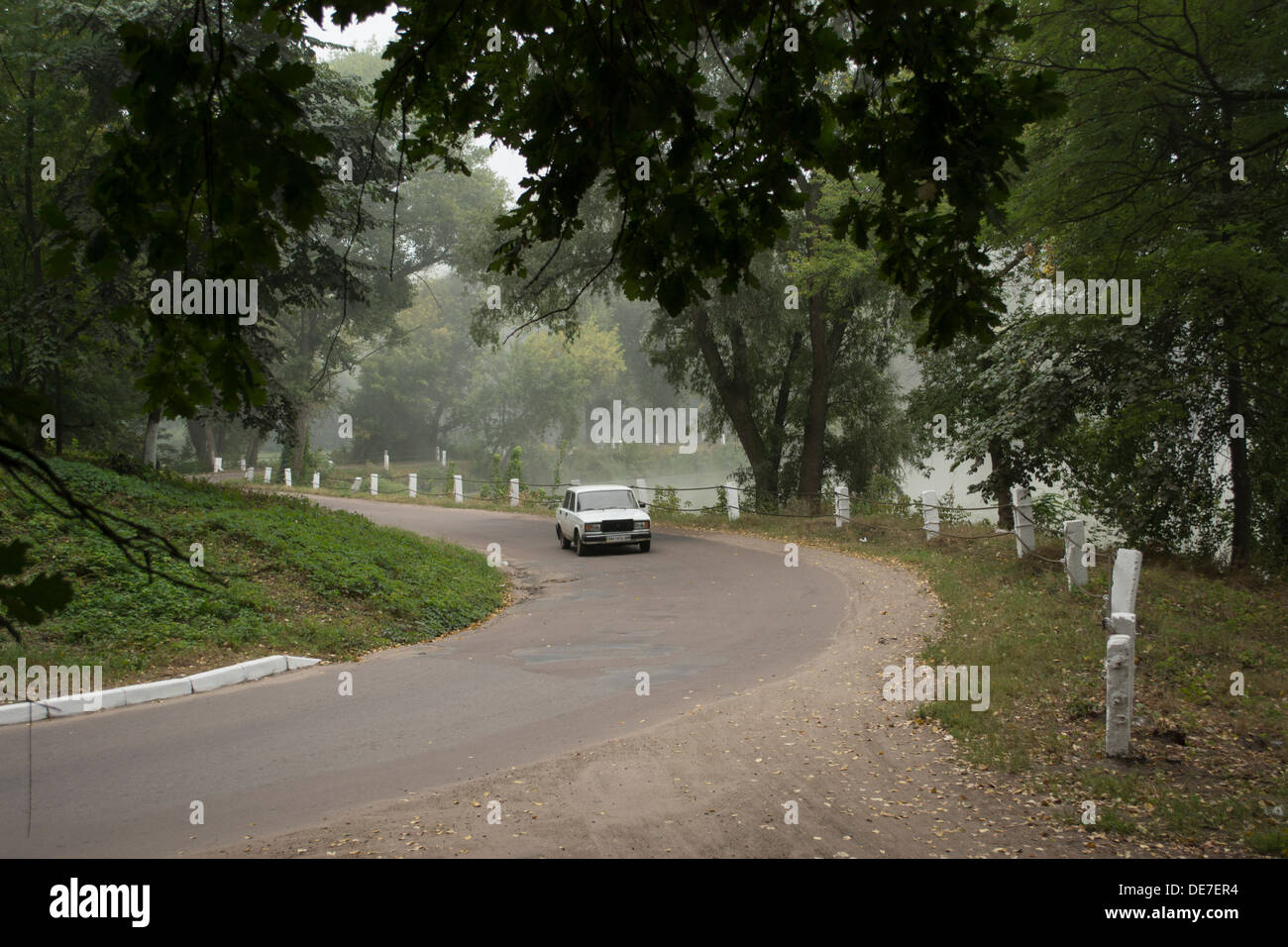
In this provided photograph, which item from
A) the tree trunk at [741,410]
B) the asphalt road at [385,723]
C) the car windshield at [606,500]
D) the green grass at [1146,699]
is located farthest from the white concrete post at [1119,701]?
the tree trunk at [741,410]

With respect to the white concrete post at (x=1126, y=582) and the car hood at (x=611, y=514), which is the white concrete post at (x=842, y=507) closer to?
the car hood at (x=611, y=514)

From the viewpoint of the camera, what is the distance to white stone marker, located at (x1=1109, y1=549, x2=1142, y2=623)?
8.38 metres

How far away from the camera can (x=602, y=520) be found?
21.5 meters

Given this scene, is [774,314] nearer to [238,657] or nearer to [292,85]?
[238,657]

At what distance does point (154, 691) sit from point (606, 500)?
14.4m

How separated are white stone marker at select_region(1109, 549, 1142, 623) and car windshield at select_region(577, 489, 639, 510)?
14660mm

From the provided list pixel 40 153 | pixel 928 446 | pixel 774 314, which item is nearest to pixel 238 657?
pixel 40 153

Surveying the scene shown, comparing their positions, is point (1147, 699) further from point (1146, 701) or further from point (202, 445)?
point (202, 445)

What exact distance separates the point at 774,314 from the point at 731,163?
22.2 metres

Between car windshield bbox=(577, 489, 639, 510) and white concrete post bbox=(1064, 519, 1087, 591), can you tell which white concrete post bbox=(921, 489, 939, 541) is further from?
white concrete post bbox=(1064, 519, 1087, 591)

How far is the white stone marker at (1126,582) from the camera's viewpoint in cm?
838

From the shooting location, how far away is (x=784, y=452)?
3362 centimetres

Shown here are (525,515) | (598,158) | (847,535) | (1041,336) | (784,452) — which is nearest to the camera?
(598,158)

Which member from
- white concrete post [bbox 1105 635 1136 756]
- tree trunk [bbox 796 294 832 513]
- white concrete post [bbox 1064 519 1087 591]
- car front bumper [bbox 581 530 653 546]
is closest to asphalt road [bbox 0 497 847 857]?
white concrete post [bbox 1064 519 1087 591]
